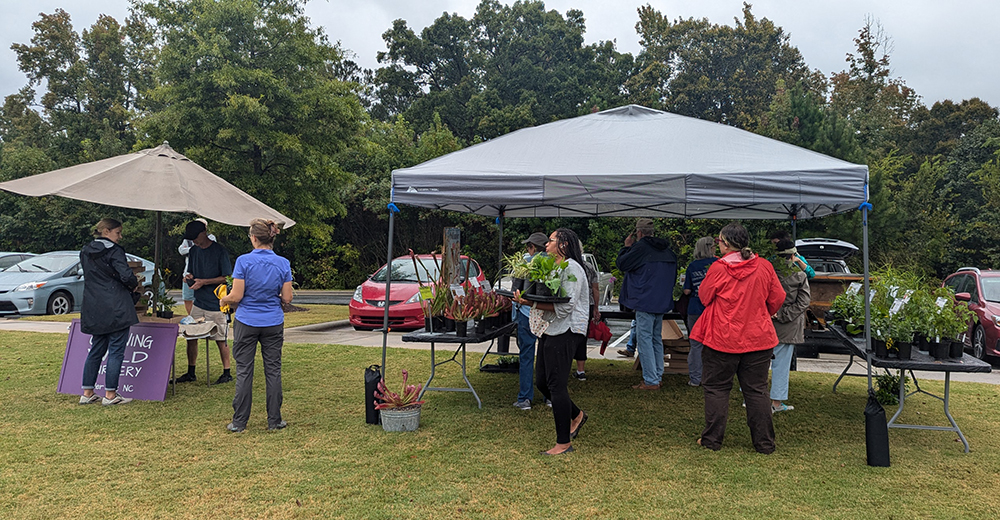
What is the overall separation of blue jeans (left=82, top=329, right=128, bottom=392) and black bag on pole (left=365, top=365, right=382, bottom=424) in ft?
8.48

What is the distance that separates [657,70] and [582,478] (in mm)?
36830

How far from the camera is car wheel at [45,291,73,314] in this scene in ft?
48.6

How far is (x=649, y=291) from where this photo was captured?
713 cm

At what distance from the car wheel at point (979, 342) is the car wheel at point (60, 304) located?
1796 cm

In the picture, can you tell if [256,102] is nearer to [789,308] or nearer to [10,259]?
[10,259]

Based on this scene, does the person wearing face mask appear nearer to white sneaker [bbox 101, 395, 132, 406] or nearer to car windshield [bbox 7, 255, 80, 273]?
white sneaker [bbox 101, 395, 132, 406]

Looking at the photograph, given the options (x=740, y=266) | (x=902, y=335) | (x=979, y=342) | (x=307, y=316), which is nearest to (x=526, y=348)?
(x=740, y=266)

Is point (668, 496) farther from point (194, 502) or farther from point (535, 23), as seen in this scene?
point (535, 23)

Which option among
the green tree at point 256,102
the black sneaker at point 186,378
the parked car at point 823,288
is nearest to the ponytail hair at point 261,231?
the black sneaker at point 186,378

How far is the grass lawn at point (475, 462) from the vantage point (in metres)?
3.96

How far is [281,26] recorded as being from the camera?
1731 cm

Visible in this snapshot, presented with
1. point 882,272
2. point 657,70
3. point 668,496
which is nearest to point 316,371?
point 668,496

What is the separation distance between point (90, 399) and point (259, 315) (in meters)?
2.53

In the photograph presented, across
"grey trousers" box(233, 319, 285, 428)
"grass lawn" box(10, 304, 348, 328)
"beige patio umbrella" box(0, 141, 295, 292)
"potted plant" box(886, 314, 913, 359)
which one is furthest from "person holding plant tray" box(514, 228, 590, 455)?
"grass lawn" box(10, 304, 348, 328)
